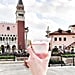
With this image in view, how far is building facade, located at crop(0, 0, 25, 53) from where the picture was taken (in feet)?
190

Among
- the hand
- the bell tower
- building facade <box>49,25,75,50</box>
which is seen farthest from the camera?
the bell tower

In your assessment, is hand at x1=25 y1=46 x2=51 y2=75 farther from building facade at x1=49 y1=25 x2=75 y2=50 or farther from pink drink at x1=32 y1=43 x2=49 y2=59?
building facade at x1=49 y1=25 x2=75 y2=50

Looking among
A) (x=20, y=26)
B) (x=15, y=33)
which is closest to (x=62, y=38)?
(x=20, y=26)

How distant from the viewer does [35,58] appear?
292 cm

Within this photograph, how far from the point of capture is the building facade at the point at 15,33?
2281 inches

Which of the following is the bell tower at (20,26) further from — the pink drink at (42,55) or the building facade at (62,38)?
the pink drink at (42,55)

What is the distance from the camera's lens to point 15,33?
59.4 meters

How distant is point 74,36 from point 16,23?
12385mm

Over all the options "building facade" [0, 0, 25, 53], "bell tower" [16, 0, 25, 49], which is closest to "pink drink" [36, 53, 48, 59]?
"building facade" [0, 0, 25, 53]

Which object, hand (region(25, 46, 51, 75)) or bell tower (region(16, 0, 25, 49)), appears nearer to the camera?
hand (region(25, 46, 51, 75))

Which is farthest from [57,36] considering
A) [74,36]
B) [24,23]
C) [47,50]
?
[47,50]

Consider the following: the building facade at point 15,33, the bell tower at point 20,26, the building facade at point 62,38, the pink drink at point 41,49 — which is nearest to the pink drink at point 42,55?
the pink drink at point 41,49

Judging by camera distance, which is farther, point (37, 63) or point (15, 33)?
point (15, 33)

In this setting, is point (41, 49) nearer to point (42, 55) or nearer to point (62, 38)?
point (42, 55)
